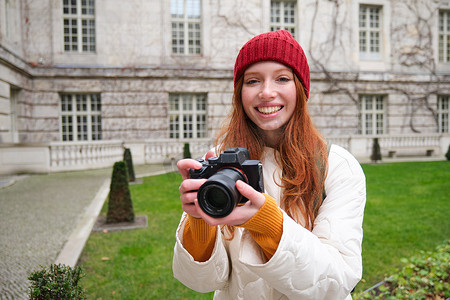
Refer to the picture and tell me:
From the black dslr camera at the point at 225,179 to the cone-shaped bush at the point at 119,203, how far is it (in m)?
5.06

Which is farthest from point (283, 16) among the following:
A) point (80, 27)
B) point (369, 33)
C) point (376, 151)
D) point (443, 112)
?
point (443, 112)

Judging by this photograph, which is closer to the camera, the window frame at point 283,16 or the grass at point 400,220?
the grass at point 400,220

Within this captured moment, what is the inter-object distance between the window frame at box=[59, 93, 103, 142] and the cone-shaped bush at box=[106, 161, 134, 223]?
1111cm

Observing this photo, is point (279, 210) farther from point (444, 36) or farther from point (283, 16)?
point (444, 36)

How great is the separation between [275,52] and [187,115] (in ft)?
53.0

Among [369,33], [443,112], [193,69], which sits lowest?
[443,112]

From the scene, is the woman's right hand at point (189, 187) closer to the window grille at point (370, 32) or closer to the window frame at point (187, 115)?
the window frame at point (187, 115)

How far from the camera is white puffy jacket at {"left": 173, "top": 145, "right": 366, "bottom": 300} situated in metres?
1.26

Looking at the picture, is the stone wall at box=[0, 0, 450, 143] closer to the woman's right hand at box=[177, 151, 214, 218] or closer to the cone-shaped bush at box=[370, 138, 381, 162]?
the cone-shaped bush at box=[370, 138, 381, 162]

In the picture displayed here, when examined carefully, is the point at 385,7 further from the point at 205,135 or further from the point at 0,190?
the point at 0,190

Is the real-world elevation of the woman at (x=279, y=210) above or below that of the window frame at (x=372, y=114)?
below

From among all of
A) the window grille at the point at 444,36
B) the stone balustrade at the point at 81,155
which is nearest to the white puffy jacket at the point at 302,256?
the stone balustrade at the point at 81,155

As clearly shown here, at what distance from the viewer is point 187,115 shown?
1756 centimetres

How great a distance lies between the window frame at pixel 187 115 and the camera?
57.1 feet
